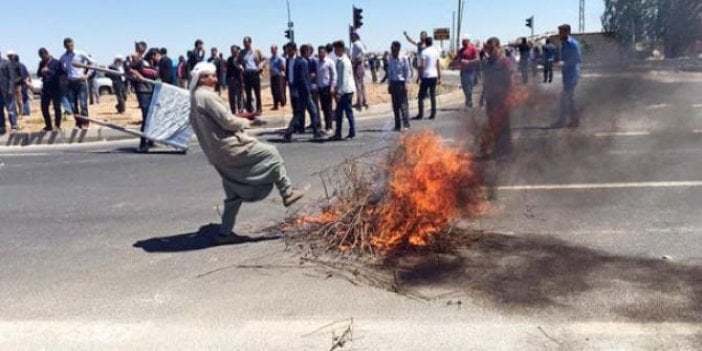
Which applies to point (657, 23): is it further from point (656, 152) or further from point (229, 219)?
point (229, 219)

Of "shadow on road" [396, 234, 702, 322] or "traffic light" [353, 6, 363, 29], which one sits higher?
"traffic light" [353, 6, 363, 29]

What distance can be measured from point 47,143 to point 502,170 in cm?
1153

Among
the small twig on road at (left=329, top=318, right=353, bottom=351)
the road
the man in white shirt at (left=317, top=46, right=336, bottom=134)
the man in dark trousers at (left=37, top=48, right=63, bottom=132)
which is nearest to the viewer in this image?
the small twig on road at (left=329, top=318, right=353, bottom=351)

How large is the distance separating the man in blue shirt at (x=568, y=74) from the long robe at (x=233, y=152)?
3.45 metres

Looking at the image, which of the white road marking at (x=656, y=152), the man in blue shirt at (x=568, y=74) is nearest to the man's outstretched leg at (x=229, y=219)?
the man in blue shirt at (x=568, y=74)

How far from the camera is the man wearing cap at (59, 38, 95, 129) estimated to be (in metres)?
14.5

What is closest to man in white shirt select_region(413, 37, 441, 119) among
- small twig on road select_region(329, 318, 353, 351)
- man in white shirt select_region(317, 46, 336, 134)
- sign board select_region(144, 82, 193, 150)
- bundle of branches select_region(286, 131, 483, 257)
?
man in white shirt select_region(317, 46, 336, 134)

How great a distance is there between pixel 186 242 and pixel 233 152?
42.2 inches

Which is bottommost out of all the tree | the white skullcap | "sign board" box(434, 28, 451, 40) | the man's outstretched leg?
the man's outstretched leg

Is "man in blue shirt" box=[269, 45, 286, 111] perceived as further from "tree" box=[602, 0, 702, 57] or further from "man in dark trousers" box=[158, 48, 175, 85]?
"tree" box=[602, 0, 702, 57]

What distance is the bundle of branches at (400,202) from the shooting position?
5691mm

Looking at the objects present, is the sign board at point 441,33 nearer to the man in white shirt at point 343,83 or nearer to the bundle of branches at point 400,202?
the man in white shirt at point 343,83

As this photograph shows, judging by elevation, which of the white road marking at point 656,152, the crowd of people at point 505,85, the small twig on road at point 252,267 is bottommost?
the small twig on road at point 252,267

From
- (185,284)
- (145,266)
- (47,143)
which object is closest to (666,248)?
(185,284)
